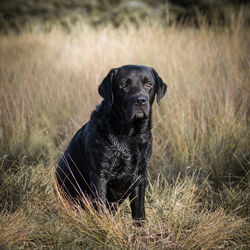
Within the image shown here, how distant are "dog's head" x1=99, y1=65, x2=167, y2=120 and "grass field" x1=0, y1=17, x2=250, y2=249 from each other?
2.25 feet

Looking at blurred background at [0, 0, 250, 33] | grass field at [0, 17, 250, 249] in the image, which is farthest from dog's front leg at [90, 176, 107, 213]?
blurred background at [0, 0, 250, 33]

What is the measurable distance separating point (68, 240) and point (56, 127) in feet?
8.11

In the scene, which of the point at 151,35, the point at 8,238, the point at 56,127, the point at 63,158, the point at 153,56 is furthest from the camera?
the point at 151,35

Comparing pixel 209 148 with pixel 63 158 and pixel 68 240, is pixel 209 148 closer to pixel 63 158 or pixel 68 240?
pixel 63 158

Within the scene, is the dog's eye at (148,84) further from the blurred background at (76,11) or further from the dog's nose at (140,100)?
the blurred background at (76,11)

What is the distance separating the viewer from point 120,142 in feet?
8.16

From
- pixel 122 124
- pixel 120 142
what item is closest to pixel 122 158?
pixel 120 142

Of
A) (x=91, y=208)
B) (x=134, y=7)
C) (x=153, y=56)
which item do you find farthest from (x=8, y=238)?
(x=134, y=7)

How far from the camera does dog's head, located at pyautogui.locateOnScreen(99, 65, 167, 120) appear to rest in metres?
2.48

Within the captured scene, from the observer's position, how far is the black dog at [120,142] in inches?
96.8

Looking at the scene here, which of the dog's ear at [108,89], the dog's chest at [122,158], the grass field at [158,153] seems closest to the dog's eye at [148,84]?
the dog's ear at [108,89]

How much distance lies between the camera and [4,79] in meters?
4.79

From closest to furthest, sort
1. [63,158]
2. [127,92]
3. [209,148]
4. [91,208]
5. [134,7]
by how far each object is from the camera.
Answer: [91,208] → [127,92] → [63,158] → [209,148] → [134,7]

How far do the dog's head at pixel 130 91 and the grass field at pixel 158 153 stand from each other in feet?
2.25
